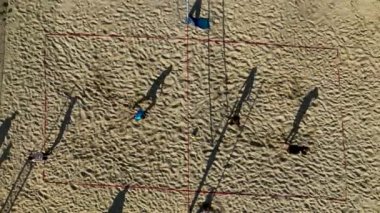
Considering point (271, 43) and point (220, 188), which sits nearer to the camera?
point (220, 188)

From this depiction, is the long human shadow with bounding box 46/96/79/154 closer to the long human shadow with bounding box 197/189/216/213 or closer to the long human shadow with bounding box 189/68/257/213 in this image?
the long human shadow with bounding box 189/68/257/213

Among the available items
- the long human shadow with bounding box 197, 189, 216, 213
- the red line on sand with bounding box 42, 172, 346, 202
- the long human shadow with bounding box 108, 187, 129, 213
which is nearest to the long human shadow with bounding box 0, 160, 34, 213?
the red line on sand with bounding box 42, 172, 346, 202

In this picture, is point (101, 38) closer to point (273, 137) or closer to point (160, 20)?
point (160, 20)

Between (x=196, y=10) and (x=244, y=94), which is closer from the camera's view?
(x=244, y=94)

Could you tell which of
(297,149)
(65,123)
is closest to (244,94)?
(297,149)

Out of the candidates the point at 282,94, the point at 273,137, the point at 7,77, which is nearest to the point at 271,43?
the point at 282,94

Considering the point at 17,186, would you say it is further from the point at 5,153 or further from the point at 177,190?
the point at 177,190
